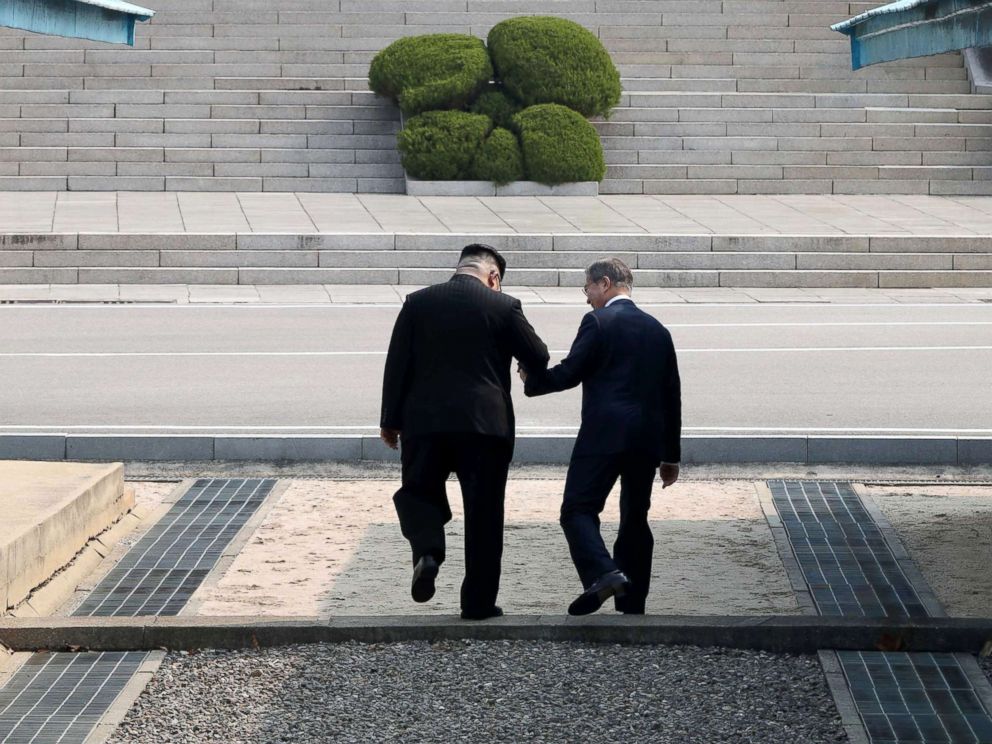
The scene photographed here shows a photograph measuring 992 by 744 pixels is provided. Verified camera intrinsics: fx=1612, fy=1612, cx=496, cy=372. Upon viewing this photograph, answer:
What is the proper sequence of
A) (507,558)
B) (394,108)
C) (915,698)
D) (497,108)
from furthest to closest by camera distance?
1. (394,108)
2. (497,108)
3. (507,558)
4. (915,698)

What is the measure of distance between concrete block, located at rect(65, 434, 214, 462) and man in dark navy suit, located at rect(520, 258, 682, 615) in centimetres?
394

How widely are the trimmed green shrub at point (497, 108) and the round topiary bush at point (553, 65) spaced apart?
0.23 m

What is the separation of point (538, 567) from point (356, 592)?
0.94 m

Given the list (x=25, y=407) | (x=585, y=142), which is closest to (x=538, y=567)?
(x=25, y=407)

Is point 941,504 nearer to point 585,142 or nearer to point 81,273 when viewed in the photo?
point 81,273

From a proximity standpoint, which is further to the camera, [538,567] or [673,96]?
[673,96]

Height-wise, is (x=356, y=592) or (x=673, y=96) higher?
(x=673, y=96)

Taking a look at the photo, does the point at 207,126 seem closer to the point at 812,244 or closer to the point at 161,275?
the point at 161,275

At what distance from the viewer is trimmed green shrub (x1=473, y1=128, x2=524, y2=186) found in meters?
22.6

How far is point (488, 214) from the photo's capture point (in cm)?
2106

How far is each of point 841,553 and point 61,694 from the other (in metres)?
3.86

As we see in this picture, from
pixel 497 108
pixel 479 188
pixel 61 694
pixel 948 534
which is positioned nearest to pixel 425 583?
pixel 61 694

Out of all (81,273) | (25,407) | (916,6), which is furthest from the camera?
(81,273)

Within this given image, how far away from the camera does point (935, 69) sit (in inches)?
1080
